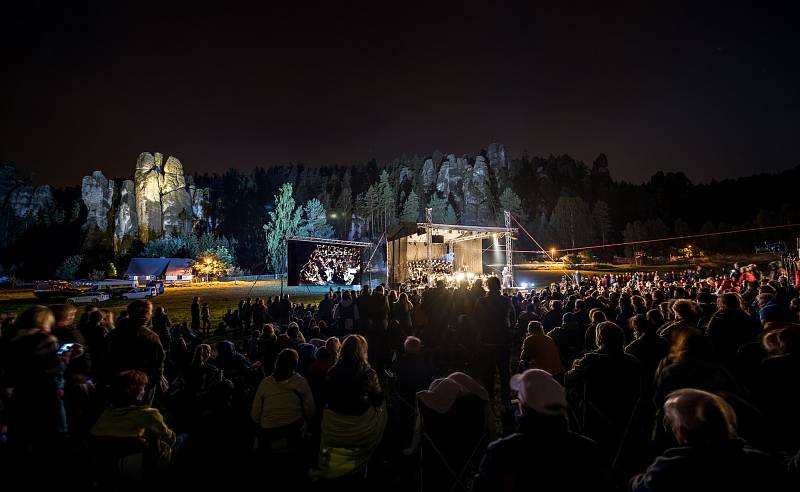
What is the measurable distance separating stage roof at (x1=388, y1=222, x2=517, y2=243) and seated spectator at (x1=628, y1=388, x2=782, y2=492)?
15.6m

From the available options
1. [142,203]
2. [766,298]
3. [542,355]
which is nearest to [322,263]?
[542,355]

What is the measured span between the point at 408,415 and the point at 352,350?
1913 millimetres

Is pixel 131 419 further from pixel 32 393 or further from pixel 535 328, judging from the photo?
pixel 535 328

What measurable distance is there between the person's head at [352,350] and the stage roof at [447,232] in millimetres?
14083

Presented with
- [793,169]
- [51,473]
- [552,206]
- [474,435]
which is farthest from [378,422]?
[793,169]

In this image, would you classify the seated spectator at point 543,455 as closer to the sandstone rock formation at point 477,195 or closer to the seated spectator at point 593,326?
the seated spectator at point 593,326

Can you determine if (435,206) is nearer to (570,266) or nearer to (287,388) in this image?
(570,266)

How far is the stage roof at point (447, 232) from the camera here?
59.5ft

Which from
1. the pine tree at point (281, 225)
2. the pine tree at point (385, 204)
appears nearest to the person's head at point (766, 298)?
the pine tree at point (281, 225)

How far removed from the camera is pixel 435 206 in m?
68.8

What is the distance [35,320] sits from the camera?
3541 mm

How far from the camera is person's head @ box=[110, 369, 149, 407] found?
266cm

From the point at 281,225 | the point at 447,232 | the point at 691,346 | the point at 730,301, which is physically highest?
the point at 281,225

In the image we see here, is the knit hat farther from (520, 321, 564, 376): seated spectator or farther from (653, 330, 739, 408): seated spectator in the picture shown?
(520, 321, 564, 376): seated spectator
